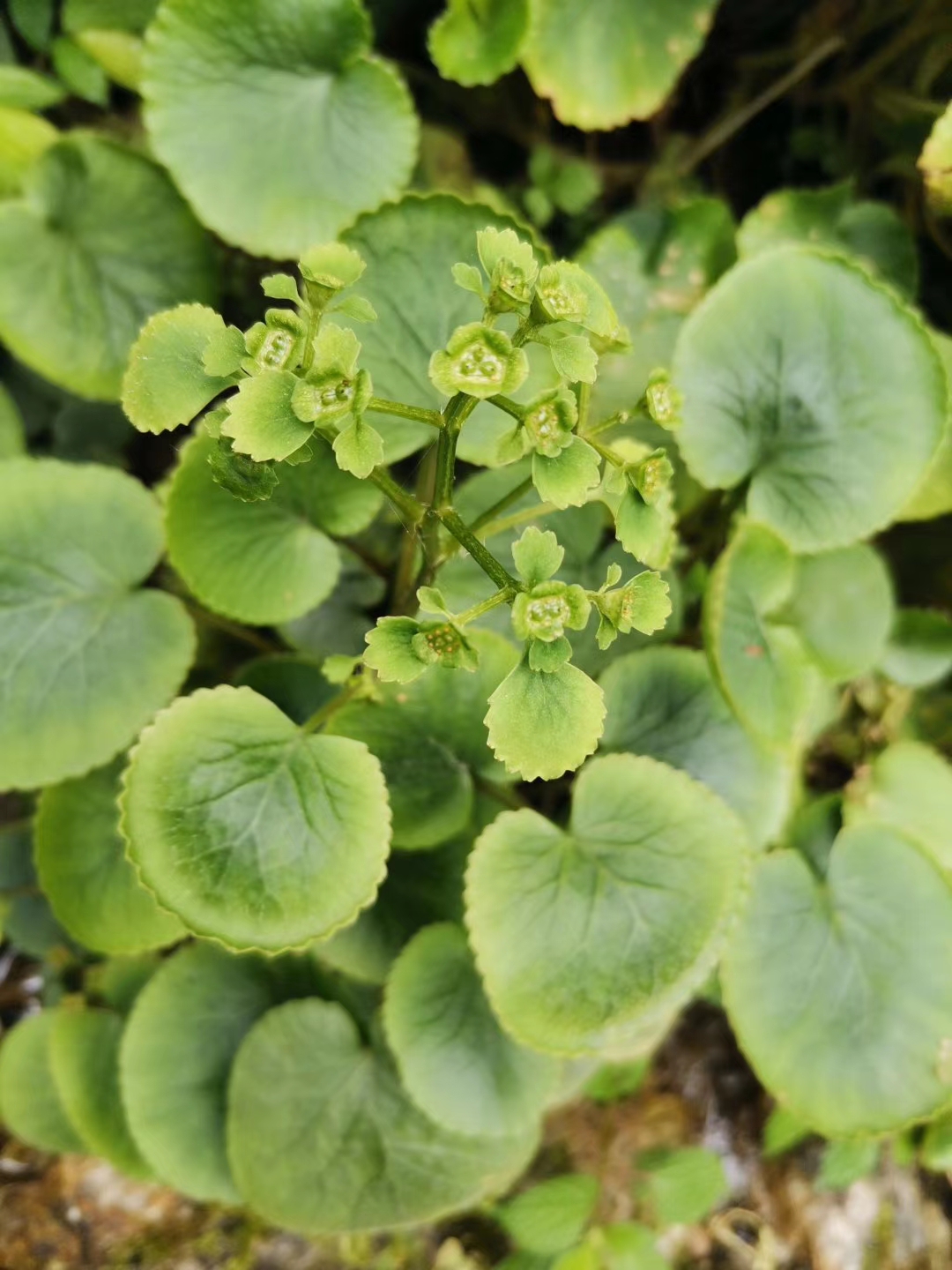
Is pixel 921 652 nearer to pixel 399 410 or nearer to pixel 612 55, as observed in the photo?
pixel 612 55

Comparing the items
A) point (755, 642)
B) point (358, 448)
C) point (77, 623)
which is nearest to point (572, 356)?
point (358, 448)

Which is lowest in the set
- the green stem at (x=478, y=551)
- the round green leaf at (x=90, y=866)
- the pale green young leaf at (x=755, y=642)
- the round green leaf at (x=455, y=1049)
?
the round green leaf at (x=90, y=866)

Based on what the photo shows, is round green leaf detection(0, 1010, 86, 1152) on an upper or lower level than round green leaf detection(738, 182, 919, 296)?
lower

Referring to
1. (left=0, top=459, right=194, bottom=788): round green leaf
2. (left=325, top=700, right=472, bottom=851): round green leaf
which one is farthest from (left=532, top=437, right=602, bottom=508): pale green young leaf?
(left=0, top=459, right=194, bottom=788): round green leaf

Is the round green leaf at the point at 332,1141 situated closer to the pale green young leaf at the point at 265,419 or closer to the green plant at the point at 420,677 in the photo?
the green plant at the point at 420,677

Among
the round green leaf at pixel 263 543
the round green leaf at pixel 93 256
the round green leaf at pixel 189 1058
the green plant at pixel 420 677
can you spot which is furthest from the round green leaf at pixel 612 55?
the round green leaf at pixel 189 1058

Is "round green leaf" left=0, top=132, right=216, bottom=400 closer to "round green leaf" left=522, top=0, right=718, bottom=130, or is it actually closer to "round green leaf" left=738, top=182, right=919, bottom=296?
"round green leaf" left=522, top=0, right=718, bottom=130
